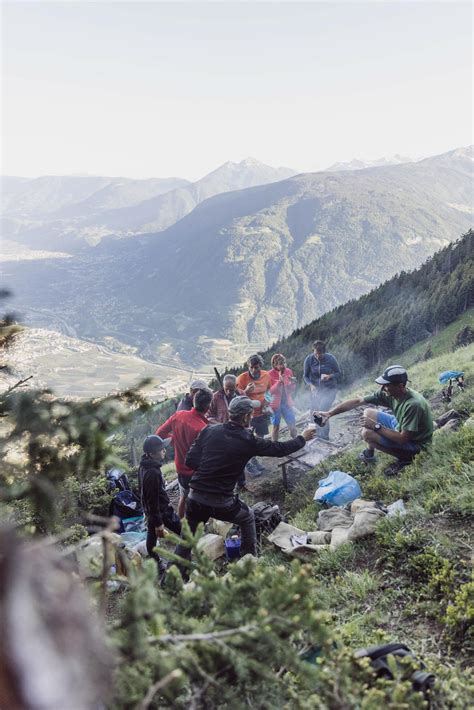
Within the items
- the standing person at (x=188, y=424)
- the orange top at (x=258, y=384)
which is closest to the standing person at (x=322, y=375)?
the orange top at (x=258, y=384)

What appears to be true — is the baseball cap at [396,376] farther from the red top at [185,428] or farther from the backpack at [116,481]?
the backpack at [116,481]

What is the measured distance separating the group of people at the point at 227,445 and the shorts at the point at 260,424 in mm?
763

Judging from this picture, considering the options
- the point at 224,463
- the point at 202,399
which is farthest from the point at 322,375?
the point at 224,463

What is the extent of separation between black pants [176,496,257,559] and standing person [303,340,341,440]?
4.72m

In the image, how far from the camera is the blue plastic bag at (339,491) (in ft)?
20.1

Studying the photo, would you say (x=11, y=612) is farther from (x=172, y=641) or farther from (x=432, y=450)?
(x=432, y=450)

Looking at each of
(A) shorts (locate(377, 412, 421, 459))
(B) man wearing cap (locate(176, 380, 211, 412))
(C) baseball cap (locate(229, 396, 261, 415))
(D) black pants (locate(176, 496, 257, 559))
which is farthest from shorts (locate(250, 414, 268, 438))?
(C) baseball cap (locate(229, 396, 261, 415))

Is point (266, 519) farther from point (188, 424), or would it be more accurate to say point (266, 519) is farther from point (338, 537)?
point (188, 424)

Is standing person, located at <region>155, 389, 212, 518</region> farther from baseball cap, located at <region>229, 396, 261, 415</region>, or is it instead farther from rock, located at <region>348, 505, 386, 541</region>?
rock, located at <region>348, 505, 386, 541</region>

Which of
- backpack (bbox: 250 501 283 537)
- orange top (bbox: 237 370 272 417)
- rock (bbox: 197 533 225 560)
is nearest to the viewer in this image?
rock (bbox: 197 533 225 560)

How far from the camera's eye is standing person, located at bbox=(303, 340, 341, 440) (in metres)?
9.55

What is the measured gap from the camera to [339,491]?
6.17 metres

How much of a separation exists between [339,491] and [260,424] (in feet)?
12.2

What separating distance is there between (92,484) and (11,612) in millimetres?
7666
